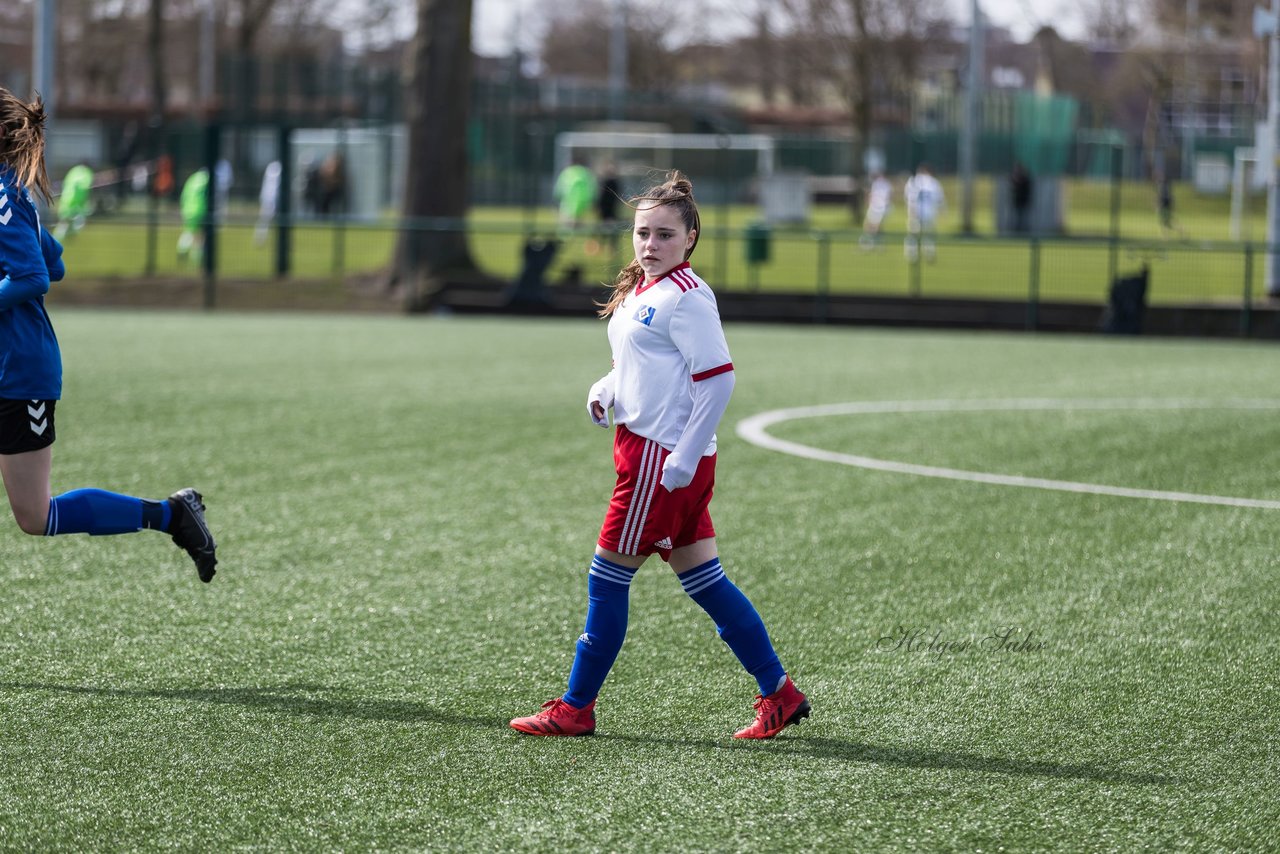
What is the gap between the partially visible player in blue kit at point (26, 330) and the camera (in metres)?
5.05

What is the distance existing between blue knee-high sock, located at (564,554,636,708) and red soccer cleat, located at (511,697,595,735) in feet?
0.07

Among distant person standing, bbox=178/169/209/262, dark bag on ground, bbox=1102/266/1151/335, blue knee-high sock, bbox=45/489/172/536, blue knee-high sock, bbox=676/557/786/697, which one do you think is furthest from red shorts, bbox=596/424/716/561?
distant person standing, bbox=178/169/209/262

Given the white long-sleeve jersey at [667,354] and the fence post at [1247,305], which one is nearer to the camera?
the white long-sleeve jersey at [667,354]

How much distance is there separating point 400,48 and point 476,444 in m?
63.3

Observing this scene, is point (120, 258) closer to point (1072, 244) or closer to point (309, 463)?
point (1072, 244)

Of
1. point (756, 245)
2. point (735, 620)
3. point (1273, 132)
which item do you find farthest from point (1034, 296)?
point (735, 620)

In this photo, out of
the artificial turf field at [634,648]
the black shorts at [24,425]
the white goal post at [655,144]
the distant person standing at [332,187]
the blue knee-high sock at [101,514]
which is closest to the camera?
the artificial turf field at [634,648]

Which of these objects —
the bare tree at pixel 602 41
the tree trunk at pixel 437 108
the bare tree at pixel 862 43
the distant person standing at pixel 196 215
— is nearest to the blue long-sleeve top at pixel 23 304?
the tree trunk at pixel 437 108

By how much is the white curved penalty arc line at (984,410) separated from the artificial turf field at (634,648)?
0.19 meters

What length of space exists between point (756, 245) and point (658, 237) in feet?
75.8

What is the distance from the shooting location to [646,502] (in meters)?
4.54

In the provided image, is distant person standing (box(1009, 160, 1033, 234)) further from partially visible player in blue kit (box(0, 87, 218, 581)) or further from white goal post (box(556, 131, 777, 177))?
partially visible player in blue kit (box(0, 87, 218, 581))

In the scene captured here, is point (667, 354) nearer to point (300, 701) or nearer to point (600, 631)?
point (600, 631)

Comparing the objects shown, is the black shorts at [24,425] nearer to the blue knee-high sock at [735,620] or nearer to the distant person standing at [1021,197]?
the blue knee-high sock at [735,620]
